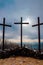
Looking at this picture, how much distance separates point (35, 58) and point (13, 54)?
6.71 ft

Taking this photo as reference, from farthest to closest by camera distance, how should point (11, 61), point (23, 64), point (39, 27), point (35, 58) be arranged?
point (39, 27), point (35, 58), point (11, 61), point (23, 64)

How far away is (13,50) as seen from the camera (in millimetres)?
12023

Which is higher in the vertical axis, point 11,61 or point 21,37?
point 21,37

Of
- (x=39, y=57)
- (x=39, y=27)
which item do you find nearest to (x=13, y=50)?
(x=39, y=57)

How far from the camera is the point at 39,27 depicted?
13656 millimetres

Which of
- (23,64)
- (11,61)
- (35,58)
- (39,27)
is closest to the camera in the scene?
(23,64)

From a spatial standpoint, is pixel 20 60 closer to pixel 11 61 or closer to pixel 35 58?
pixel 11 61

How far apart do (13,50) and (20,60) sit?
165 cm

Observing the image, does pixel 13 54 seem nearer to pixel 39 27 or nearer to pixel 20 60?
pixel 20 60

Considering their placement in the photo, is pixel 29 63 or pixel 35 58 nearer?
pixel 29 63

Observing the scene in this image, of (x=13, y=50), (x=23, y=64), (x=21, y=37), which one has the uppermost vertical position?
(x=21, y=37)

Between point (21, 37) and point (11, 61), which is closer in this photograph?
point (11, 61)

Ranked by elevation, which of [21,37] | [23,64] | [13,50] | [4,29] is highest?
[4,29]

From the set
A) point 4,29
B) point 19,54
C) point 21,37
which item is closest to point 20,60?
point 19,54
